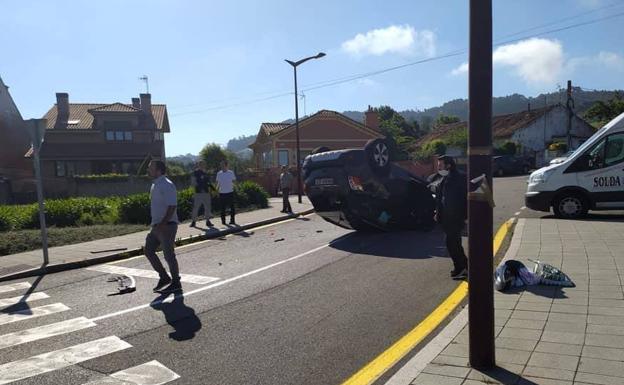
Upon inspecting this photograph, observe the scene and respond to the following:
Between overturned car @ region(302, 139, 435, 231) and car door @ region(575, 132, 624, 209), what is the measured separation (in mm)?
4505

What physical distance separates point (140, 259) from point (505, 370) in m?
7.95

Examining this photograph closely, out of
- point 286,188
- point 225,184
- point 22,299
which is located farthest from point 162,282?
point 286,188

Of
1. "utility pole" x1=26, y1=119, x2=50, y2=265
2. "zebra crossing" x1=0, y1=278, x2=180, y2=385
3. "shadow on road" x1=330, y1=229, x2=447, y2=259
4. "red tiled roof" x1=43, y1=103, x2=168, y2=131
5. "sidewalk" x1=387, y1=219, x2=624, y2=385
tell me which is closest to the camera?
"sidewalk" x1=387, y1=219, x2=624, y2=385

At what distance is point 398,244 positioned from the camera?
10211 millimetres

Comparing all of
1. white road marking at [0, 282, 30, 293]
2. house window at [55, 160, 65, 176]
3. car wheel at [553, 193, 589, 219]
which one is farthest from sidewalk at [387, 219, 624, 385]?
house window at [55, 160, 65, 176]

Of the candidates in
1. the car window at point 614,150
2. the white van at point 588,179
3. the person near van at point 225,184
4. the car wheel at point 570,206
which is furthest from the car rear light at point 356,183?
the car window at point 614,150

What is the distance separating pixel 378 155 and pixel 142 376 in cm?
773

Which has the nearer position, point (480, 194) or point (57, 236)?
point (480, 194)

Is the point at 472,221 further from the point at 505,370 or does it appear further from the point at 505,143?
the point at 505,143

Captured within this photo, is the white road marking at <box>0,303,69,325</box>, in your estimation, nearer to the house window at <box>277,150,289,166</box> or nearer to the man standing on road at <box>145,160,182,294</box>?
the man standing on road at <box>145,160,182,294</box>

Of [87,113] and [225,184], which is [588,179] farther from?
[87,113]

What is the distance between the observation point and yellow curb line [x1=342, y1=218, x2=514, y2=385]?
4145mm

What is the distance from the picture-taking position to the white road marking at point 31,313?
6.23 meters

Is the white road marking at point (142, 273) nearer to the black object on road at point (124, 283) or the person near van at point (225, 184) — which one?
the black object on road at point (124, 283)
